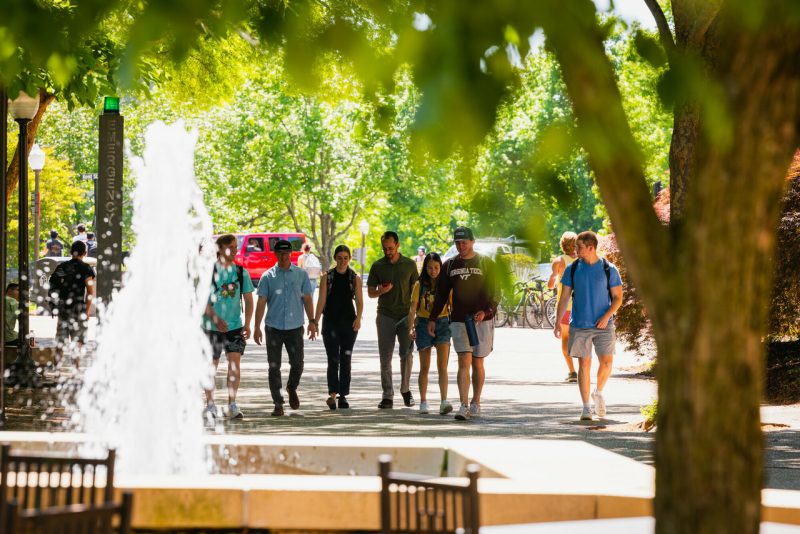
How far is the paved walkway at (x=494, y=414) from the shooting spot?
38.4ft

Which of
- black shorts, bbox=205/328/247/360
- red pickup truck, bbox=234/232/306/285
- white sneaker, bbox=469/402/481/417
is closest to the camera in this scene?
black shorts, bbox=205/328/247/360

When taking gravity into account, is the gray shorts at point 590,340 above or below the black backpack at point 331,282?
below

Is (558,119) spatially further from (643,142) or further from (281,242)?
(281,242)

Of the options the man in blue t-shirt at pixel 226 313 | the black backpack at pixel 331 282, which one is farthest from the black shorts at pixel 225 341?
the black backpack at pixel 331 282

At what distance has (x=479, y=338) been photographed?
13.3 meters

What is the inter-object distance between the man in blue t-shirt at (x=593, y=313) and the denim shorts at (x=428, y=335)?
1.39 metres

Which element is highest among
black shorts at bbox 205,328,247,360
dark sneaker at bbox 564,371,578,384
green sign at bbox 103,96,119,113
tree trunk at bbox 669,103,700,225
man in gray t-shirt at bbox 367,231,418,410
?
green sign at bbox 103,96,119,113

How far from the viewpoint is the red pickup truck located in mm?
56500

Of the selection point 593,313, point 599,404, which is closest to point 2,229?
point 593,313

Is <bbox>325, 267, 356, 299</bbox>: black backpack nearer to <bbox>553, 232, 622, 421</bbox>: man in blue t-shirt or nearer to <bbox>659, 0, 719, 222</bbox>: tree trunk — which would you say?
<bbox>553, 232, 622, 421</bbox>: man in blue t-shirt

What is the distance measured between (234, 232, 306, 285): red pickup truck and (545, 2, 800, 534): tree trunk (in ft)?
171

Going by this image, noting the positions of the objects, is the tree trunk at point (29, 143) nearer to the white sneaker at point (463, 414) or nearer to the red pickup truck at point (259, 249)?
the white sneaker at point (463, 414)

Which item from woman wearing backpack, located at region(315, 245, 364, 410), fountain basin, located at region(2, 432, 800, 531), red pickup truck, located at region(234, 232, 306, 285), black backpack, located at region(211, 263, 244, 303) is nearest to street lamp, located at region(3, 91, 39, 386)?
woman wearing backpack, located at region(315, 245, 364, 410)

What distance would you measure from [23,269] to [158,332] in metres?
6.69
